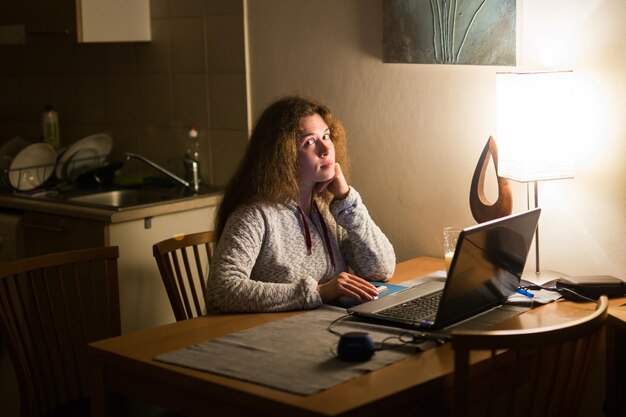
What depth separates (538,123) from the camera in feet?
7.57

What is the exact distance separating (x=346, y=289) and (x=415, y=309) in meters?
0.18

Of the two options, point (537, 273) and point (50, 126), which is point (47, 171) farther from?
point (537, 273)

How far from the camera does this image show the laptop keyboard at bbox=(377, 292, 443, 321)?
204 cm

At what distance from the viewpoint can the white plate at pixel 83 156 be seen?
3477 millimetres

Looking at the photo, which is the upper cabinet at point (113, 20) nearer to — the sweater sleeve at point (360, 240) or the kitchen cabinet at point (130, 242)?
the kitchen cabinet at point (130, 242)

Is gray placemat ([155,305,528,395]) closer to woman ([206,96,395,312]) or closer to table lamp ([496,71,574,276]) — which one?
woman ([206,96,395,312])

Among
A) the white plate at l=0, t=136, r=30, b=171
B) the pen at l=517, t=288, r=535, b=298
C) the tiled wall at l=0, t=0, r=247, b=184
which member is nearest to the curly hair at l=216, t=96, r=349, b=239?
the pen at l=517, t=288, r=535, b=298

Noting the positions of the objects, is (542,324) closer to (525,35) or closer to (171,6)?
(525,35)

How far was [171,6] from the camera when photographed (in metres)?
3.41

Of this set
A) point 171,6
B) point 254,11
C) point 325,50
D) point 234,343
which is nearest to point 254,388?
point 234,343

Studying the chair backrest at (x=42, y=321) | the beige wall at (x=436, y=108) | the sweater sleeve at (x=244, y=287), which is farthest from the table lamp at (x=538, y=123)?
the chair backrest at (x=42, y=321)

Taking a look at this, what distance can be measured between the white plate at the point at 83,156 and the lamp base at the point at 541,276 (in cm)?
176

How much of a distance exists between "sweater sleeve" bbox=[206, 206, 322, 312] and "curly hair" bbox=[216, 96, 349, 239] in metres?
0.15

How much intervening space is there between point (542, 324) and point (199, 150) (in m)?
1.72
